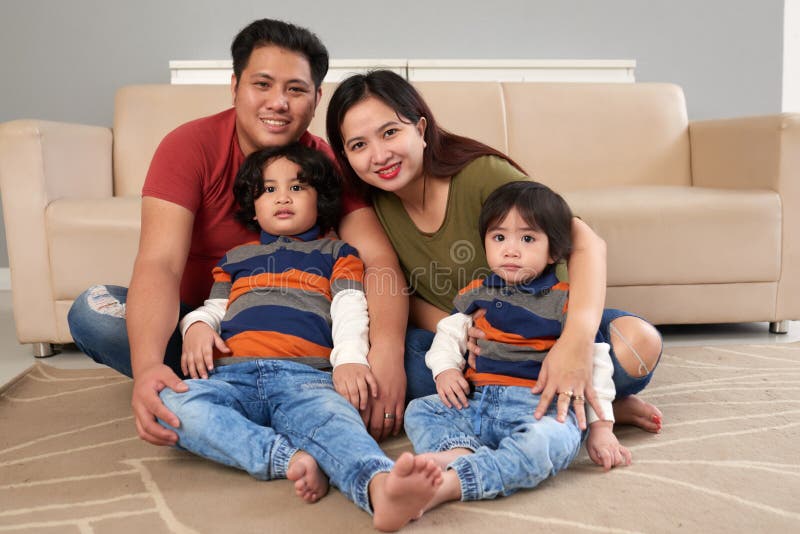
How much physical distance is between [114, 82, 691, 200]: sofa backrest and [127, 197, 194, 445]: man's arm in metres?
1.27

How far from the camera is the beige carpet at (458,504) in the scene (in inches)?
39.4

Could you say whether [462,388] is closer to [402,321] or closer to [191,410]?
[402,321]

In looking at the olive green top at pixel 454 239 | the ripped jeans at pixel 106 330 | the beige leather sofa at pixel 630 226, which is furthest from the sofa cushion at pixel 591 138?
the ripped jeans at pixel 106 330

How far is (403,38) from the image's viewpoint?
3205 millimetres

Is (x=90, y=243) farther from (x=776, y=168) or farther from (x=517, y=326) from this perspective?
(x=776, y=168)

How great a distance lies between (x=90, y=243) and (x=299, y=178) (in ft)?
2.84

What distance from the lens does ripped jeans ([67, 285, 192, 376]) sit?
1425 mm

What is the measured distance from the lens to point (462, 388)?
1.26 m

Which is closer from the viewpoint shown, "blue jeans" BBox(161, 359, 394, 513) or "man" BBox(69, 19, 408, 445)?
"blue jeans" BBox(161, 359, 394, 513)

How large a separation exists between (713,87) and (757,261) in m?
1.58

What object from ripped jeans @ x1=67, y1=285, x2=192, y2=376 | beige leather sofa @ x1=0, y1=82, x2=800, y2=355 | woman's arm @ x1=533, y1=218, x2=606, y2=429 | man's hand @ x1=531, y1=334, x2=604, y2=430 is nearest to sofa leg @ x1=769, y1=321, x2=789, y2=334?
beige leather sofa @ x1=0, y1=82, x2=800, y2=355

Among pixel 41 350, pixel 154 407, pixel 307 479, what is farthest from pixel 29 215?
pixel 307 479

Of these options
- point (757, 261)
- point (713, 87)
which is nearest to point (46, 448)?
point (757, 261)

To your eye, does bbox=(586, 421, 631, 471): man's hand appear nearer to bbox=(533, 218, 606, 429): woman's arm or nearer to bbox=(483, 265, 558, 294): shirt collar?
bbox=(533, 218, 606, 429): woman's arm
